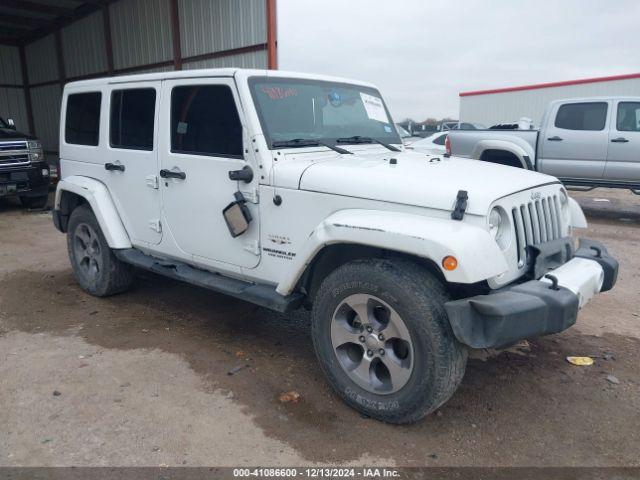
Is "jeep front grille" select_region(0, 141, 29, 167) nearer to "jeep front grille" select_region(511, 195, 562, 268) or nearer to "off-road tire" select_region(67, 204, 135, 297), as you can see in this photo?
"off-road tire" select_region(67, 204, 135, 297)

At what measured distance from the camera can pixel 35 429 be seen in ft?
9.48

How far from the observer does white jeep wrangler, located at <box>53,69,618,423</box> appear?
2.60m

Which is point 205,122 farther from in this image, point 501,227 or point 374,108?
point 501,227

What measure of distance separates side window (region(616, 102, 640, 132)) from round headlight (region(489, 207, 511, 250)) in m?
7.31

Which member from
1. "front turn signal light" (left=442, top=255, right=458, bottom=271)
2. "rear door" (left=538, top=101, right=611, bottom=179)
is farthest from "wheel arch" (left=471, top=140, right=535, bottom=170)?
"front turn signal light" (left=442, top=255, right=458, bottom=271)

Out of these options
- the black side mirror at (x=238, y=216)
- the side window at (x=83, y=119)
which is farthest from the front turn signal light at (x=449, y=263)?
the side window at (x=83, y=119)

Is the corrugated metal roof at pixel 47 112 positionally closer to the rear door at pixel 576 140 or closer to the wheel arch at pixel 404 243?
the rear door at pixel 576 140

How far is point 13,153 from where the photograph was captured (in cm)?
923

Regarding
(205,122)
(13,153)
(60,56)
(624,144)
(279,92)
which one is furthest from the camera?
(60,56)

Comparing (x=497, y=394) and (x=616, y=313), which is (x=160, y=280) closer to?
(x=497, y=394)

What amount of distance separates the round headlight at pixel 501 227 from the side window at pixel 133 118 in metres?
2.70

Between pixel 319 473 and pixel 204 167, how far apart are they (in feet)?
7.06

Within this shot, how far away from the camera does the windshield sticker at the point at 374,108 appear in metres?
4.22

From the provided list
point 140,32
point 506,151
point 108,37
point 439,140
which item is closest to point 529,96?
point 439,140
